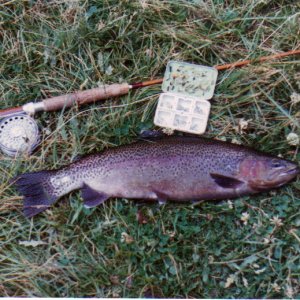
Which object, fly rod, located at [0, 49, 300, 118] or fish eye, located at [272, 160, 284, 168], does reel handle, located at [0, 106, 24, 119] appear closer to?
fly rod, located at [0, 49, 300, 118]

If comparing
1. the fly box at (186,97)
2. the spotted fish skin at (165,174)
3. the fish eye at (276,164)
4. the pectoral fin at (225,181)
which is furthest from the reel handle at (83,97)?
the fish eye at (276,164)

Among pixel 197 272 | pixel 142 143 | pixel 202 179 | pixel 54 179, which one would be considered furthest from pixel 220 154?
pixel 54 179

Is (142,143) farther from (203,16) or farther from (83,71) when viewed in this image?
(203,16)

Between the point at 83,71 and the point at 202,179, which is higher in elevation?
the point at 83,71

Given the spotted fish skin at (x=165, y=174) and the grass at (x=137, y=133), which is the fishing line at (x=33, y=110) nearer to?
the grass at (x=137, y=133)

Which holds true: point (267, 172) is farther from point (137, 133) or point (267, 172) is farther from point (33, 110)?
point (33, 110)
